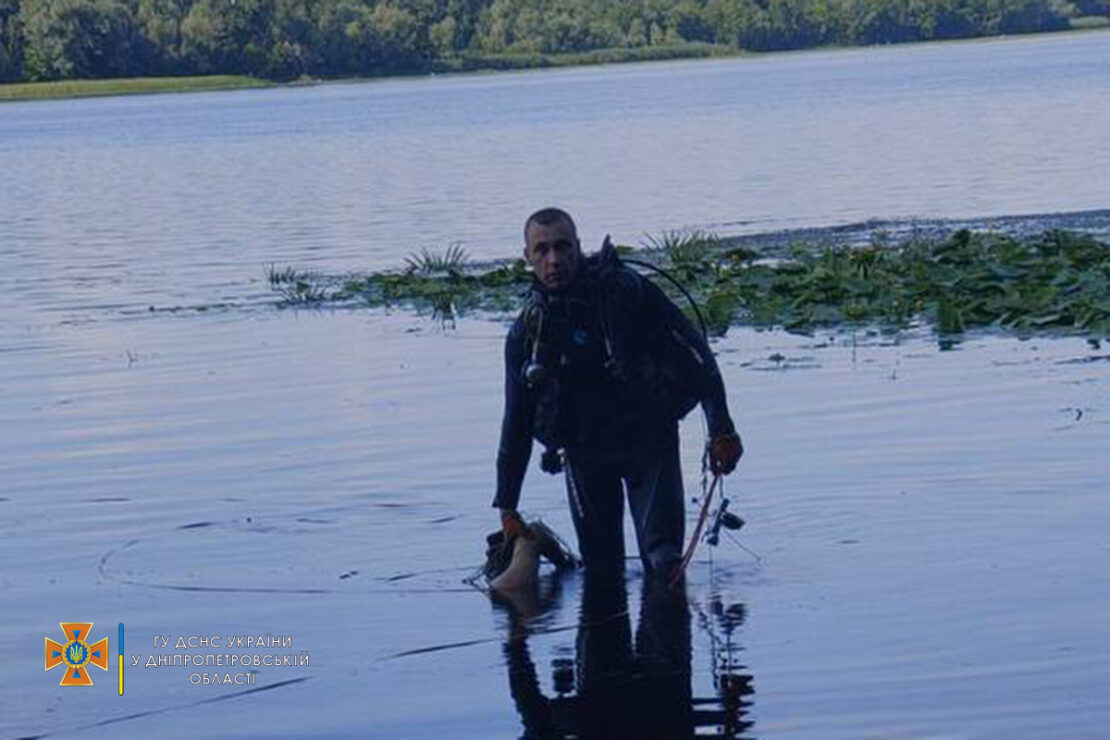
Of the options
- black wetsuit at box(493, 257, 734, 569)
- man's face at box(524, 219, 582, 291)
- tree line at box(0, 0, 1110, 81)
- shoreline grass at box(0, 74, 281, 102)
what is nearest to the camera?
man's face at box(524, 219, 582, 291)

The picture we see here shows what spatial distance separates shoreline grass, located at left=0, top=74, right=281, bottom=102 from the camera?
14721 cm

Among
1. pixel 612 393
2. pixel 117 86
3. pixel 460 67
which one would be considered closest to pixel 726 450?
pixel 612 393

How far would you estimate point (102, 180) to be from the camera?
204 ft

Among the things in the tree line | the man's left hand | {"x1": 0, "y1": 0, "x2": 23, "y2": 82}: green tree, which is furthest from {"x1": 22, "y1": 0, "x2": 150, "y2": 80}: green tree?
the man's left hand

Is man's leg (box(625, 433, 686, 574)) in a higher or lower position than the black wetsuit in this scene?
lower

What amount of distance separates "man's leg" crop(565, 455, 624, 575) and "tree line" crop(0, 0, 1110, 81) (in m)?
128

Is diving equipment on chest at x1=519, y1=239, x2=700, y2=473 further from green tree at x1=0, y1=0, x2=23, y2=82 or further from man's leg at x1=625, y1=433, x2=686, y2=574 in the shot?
green tree at x1=0, y1=0, x2=23, y2=82

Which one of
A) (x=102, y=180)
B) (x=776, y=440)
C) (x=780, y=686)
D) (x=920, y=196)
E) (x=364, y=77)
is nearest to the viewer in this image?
(x=780, y=686)

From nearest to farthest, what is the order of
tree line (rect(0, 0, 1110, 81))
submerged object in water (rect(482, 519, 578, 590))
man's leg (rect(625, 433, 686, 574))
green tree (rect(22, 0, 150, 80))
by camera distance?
man's leg (rect(625, 433, 686, 574))
submerged object in water (rect(482, 519, 578, 590))
green tree (rect(22, 0, 150, 80))
tree line (rect(0, 0, 1110, 81))

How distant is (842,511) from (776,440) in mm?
2283

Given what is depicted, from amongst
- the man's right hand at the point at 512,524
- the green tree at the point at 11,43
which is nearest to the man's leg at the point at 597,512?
the man's right hand at the point at 512,524

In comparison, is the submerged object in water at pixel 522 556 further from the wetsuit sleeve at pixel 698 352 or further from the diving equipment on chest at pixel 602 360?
the wetsuit sleeve at pixel 698 352

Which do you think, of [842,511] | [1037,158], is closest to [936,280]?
[842,511]

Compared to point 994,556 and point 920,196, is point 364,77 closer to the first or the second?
point 920,196
